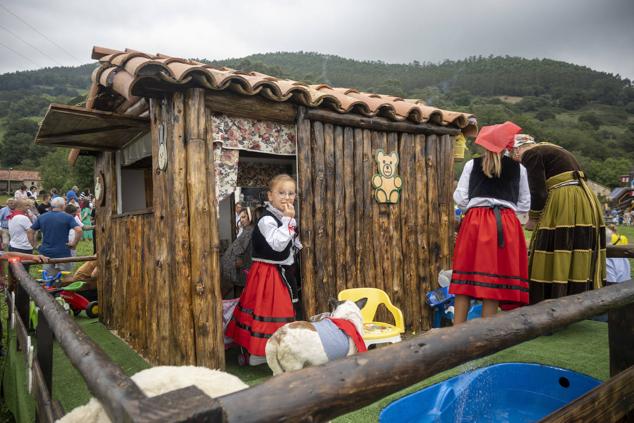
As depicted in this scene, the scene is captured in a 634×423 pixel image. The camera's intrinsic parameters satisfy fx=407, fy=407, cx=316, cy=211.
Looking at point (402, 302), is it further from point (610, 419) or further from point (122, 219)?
point (122, 219)

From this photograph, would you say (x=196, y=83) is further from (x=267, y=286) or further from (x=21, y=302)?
(x=21, y=302)

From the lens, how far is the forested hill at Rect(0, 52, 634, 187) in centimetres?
7081

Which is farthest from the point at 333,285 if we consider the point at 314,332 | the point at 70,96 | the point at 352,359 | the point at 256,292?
the point at 70,96

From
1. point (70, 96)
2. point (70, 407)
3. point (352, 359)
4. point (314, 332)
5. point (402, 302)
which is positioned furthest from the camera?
point (70, 96)

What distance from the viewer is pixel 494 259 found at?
4.29m

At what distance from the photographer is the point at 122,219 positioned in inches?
231

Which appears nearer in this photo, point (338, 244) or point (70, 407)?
point (70, 407)

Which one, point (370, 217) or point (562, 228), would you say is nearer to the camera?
point (562, 228)

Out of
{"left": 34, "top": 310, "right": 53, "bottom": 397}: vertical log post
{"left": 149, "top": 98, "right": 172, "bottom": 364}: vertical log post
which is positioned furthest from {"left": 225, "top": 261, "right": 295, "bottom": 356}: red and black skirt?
{"left": 34, "top": 310, "right": 53, "bottom": 397}: vertical log post

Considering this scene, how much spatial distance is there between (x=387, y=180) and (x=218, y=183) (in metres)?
2.35

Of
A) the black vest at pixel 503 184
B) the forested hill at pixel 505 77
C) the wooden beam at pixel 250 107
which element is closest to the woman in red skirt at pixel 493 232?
the black vest at pixel 503 184

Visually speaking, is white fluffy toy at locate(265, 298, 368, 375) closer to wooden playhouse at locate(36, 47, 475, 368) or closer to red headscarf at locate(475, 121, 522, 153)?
wooden playhouse at locate(36, 47, 475, 368)

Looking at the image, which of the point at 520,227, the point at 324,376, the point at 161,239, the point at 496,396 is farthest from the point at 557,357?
the point at 161,239

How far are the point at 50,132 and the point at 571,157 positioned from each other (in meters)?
6.54
